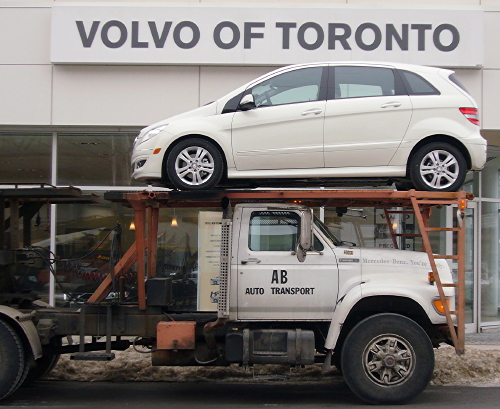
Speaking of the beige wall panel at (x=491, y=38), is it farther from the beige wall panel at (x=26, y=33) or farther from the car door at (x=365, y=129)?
the beige wall panel at (x=26, y=33)

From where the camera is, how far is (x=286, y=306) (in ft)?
20.9

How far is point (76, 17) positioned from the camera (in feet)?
36.0

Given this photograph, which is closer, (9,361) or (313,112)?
(9,361)

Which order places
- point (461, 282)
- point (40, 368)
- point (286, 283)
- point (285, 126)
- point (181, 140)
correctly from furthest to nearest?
1. point (40, 368)
2. point (181, 140)
3. point (285, 126)
4. point (286, 283)
5. point (461, 282)

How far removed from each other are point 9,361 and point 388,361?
13.4ft

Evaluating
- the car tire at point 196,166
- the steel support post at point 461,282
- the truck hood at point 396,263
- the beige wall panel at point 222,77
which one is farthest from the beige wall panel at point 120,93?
the steel support post at point 461,282

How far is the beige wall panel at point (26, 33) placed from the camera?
1118 centimetres

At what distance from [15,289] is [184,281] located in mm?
3635

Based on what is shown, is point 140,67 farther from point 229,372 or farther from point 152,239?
point 229,372

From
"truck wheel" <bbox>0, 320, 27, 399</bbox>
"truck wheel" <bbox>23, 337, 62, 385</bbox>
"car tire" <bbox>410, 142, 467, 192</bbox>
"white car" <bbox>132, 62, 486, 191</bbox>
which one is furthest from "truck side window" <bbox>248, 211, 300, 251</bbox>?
"truck wheel" <bbox>23, 337, 62, 385</bbox>

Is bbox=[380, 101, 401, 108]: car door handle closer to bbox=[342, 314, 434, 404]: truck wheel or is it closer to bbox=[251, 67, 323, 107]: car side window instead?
bbox=[251, 67, 323, 107]: car side window

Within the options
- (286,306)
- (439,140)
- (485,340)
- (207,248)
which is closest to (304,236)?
(286,306)

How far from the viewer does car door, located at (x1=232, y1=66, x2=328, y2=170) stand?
22.0 feet

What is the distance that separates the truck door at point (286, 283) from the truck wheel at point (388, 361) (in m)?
0.48
